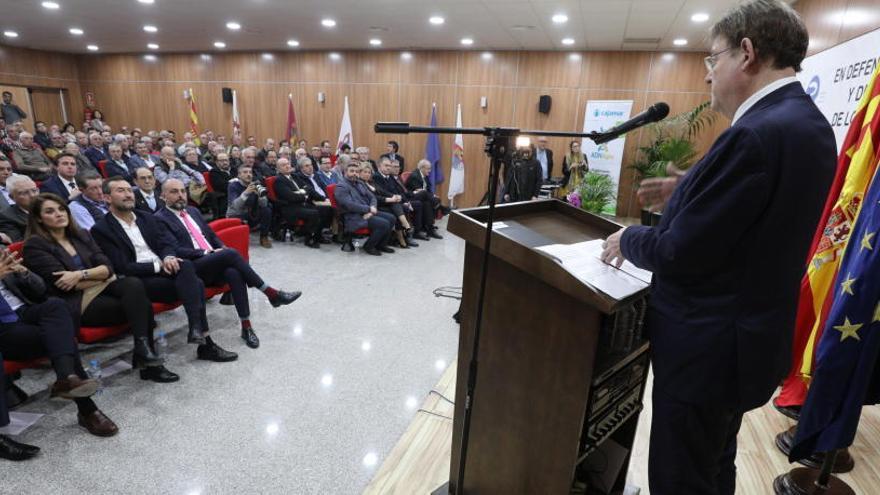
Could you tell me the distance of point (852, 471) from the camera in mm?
2053

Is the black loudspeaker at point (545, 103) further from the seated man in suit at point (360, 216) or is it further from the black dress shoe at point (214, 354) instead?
the black dress shoe at point (214, 354)

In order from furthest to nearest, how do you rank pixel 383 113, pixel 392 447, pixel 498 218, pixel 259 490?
pixel 383 113 → pixel 392 447 → pixel 259 490 → pixel 498 218

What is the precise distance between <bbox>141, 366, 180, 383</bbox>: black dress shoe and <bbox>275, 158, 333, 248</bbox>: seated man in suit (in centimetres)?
331

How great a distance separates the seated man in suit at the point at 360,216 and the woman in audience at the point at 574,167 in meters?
3.88

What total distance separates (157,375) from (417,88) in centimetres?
802

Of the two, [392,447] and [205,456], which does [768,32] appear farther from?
[205,456]

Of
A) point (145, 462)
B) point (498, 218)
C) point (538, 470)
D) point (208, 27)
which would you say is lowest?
point (145, 462)

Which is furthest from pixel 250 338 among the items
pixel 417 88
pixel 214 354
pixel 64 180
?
pixel 417 88

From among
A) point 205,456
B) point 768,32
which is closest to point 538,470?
point 768,32

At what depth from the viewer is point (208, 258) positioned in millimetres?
3143

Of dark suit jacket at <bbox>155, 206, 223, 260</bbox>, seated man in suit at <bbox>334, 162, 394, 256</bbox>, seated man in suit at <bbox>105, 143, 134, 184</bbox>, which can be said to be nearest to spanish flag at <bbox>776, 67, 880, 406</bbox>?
dark suit jacket at <bbox>155, 206, 223, 260</bbox>

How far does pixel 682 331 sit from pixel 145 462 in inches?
89.2

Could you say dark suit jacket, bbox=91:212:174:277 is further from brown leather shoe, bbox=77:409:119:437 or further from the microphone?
the microphone

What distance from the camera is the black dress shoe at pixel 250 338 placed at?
122 inches
